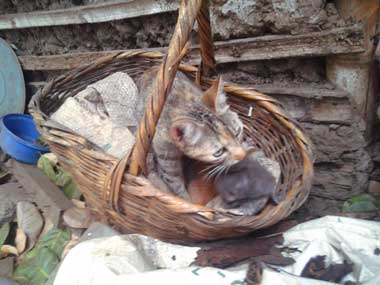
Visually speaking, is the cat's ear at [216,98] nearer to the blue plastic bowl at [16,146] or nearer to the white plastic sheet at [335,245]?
the white plastic sheet at [335,245]

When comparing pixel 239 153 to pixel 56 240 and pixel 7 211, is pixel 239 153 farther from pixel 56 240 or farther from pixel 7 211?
pixel 7 211

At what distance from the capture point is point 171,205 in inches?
38.4

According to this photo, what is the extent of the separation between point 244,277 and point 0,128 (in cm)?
174

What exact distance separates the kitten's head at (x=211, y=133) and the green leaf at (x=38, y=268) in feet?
2.50

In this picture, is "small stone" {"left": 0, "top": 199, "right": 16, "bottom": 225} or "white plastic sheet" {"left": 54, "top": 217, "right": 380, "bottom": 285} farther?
"small stone" {"left": 0, "top": 199, "right": 16, "bottom": 225}

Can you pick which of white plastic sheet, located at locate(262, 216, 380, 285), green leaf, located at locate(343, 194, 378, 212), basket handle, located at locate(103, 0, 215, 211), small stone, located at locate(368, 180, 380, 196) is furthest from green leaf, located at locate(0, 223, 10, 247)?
small stone, located at locate(368, 180, 380, 196)

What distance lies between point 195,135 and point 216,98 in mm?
142

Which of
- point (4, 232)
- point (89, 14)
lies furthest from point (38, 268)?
point (89, 14)

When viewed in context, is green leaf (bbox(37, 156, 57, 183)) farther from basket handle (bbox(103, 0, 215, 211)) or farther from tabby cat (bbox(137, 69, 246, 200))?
basket handle (bbox(103, 0, 215, 211))

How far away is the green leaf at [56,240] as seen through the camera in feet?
5.28

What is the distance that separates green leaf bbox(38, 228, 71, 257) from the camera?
1610 millimetres

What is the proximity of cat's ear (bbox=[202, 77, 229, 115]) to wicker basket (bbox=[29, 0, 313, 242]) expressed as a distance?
0.16 m

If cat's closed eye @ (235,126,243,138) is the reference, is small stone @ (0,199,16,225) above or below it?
below

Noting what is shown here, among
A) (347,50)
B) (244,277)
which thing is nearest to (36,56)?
(347,50)
